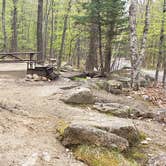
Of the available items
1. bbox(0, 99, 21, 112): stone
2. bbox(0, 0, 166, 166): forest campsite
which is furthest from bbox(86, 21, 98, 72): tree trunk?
bbox(0, 99, 21, 112): stone

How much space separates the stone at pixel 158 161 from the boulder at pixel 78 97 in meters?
3.89

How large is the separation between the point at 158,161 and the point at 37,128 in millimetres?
2548

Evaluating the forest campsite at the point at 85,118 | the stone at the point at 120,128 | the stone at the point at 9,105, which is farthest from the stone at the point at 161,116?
the stone at the point at 9,105

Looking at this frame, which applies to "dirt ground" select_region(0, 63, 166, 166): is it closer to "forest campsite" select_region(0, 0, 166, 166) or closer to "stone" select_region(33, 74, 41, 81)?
"forest campsite" select_region(0, 0, 166, 166)

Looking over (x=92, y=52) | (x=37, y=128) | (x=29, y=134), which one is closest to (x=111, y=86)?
(x=92, y=52)

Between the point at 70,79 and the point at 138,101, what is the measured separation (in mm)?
4191

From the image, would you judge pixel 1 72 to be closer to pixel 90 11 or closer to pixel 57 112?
pixel 90 11

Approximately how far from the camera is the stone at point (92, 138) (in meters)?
5.75

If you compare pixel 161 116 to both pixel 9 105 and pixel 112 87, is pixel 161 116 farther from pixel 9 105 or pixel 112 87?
pixel 9 105

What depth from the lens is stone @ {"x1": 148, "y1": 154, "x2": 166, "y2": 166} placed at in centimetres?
536

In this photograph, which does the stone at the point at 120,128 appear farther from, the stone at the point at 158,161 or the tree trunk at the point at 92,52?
the tree trunk at the point at 92,52

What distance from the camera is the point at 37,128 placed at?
6.62 metres

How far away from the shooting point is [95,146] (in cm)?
568

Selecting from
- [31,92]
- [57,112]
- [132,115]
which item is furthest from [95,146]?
[31,92]
